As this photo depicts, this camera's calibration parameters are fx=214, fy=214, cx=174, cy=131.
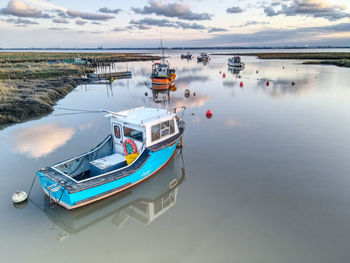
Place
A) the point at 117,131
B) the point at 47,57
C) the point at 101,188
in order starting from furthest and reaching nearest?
the point at 47,57
the point at 117,131
the point at 101,188

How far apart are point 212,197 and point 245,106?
19060 millimetres

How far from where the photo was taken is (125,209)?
9.62 m

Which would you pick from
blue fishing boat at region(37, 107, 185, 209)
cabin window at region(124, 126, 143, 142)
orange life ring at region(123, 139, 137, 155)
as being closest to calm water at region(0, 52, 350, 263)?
blue fishing boat at region(37, 107, 185, 209)

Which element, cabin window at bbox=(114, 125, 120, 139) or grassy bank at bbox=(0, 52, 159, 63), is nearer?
cabin window at bbox=(114, 125, 120, 139)

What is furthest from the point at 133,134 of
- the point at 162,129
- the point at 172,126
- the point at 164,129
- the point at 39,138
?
the point at 39,138

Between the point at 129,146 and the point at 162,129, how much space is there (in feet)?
6.59

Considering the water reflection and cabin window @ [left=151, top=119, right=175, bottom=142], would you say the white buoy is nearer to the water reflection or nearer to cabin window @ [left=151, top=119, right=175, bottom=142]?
the water reflection

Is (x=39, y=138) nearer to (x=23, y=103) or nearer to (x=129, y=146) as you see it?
(x=23, y=103)

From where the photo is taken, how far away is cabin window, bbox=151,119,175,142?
37.3 ft

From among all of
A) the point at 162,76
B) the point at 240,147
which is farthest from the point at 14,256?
the point at 162,76

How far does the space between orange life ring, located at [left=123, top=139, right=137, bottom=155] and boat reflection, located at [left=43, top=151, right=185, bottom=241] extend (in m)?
1.81

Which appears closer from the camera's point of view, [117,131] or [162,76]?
[117,131]

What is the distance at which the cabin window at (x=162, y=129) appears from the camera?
1137 centimetres

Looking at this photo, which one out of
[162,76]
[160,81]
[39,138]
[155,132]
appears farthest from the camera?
[162,76]
